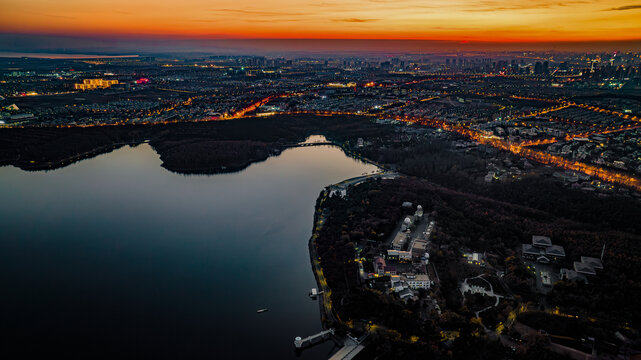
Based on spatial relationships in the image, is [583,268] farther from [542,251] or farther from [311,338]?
[311,338]

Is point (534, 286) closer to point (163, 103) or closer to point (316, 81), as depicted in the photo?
point (163, 103)

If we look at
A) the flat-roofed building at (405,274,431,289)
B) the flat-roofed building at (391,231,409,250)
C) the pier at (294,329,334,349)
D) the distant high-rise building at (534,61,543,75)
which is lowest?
the pier at (294,329,334,349)

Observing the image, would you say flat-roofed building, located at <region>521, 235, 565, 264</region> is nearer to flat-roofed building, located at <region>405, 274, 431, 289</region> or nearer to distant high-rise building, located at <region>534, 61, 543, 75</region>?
flat-roofed building, located at <region>405, 274, 431, 289</region>

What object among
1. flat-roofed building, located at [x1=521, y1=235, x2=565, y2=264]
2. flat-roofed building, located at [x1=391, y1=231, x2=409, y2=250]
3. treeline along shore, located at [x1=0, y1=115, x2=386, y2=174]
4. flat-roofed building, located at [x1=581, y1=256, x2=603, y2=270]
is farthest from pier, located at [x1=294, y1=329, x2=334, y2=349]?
treeline along shore, located at [x1=0, y1=115, x2=386, y2=174]

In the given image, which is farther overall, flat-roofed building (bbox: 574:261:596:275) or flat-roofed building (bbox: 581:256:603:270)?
flat-roofed building (bbox: 581:256:603:270)

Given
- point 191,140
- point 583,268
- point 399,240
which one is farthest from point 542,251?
point 191,140

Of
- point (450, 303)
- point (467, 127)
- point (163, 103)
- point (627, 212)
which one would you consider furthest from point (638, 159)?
point (163, 103)

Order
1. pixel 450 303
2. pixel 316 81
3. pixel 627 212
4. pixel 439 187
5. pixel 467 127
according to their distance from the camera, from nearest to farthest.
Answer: pixel 450 303
pixel 627 212
pixel 439 187
pixel 467 127
pixel 316 81

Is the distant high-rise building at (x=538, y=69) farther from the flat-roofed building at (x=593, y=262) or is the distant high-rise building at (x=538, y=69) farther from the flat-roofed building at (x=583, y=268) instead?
the flat-roofed building at (x=583, y=268)
